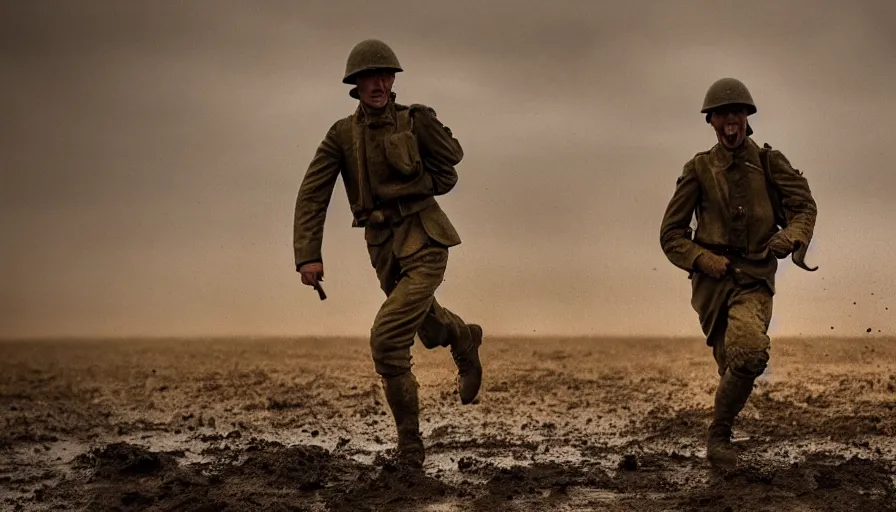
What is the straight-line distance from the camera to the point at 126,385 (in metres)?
14.7

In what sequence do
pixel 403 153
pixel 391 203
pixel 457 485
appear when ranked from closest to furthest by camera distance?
1. pixel 457 485
2. pixel 403 153
3. pixel 391 203

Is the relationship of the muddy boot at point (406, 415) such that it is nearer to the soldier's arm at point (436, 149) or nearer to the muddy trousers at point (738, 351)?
the soldier's arm at point (436, 149)

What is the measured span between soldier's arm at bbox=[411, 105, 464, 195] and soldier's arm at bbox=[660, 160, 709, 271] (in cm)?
154

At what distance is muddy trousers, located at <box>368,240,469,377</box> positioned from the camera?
8219mm

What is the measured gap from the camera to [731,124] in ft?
27.5

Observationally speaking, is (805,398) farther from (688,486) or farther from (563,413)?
(688,486)

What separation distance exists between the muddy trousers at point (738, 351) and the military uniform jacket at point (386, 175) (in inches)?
77.3

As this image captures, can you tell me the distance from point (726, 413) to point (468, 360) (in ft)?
6.80

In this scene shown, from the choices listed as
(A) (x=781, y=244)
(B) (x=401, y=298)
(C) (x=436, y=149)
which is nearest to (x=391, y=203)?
(C) (x=436, y=149)

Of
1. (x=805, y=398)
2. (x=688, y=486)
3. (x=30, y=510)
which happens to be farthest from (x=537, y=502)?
(x=805, y=398)

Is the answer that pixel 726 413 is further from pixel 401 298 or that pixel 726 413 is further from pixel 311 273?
pixel 311 273

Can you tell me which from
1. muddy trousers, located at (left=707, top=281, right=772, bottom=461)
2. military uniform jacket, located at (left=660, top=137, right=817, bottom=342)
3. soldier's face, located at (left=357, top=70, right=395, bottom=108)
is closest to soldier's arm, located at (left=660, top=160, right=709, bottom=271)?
military uniform jacket, located at (left=660, top=137, right=817, bottom=342)

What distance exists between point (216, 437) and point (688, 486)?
442cm

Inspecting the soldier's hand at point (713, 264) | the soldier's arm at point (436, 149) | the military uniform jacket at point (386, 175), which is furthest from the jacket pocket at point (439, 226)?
the soldier's hand at point (713, 264)
